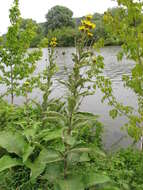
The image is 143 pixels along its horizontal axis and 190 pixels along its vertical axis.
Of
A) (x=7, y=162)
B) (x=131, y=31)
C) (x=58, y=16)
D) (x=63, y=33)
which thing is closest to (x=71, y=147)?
Result: (x=7, y=162)

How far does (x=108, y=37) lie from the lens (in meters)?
3.93

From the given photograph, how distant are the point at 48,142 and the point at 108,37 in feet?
6.77

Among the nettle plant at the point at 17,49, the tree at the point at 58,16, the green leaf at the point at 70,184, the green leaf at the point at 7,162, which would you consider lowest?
the green leaf at the point at 70,184

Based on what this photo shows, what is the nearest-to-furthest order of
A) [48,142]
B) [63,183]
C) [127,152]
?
[63,183]
[48,142]
[127,152]

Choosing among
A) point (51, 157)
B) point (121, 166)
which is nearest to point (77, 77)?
point (51, 157)

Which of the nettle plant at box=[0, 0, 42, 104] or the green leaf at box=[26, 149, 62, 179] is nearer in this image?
the green leaf at box=[26, 149, 62, 179]

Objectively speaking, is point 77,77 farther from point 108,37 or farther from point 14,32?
point 14,32

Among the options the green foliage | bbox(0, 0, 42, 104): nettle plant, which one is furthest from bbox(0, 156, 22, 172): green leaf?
bbox(0, 0, 42, 104): nettle plant

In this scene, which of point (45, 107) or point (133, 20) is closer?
point (45, 107)

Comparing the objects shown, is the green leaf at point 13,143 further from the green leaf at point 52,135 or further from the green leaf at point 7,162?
the green leaf at point 52,135

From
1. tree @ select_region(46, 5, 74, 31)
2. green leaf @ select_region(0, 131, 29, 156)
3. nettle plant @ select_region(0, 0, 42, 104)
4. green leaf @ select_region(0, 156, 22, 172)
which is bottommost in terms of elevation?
green leaf @ select_region(0, 156, 22, 172)

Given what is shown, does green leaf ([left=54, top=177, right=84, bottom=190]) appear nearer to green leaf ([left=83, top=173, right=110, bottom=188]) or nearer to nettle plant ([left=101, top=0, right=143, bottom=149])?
green leaf ([left=83, top=173, right=110, bottom=188])

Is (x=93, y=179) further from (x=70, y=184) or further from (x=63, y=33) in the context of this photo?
(x=63, y=33)

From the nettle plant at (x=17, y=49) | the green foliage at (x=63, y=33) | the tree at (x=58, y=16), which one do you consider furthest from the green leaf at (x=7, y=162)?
the tree at (x=58, y=16)
